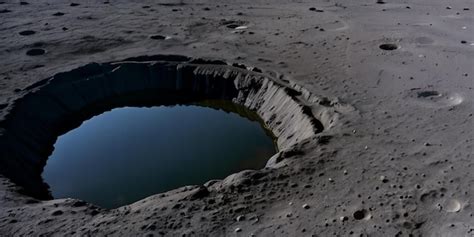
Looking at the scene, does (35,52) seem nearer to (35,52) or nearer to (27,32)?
(35,52)

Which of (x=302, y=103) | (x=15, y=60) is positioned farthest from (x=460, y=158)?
(x=15, y=60)

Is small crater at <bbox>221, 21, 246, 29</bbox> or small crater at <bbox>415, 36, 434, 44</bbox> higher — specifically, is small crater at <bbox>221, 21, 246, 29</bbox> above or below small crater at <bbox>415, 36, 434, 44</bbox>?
above

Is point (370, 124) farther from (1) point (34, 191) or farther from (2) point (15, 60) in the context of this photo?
(2) point (15, 60)

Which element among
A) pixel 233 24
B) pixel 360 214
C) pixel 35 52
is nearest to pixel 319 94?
pixel 360 214

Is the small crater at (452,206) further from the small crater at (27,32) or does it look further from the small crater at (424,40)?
the small crater at (27,32)

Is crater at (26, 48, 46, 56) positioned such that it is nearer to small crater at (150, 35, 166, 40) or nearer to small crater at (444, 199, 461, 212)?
small crater at (150, 35, 166, 40)

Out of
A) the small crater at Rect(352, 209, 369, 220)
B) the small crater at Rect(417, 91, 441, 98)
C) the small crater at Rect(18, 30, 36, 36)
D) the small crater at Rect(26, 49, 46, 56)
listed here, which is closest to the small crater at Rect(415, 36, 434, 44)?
the small crater at Rect(417, 91, 441, 98)

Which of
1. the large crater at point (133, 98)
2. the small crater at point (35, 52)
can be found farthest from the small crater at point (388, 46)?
the small crater at point (35, 52)
